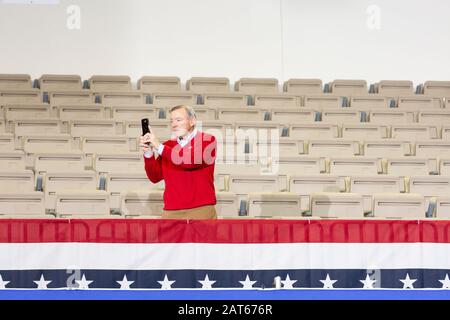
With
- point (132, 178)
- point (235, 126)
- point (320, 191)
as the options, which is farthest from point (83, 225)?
point (235, 126)

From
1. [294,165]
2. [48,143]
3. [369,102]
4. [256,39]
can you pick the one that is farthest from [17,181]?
[256,39]

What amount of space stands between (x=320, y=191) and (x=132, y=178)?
1181 mm

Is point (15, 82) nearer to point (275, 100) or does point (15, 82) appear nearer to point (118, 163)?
point (118, 163)

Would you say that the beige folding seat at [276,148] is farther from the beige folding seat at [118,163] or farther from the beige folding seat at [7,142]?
the beige folding seat at [7,142]

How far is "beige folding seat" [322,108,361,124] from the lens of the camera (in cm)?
624

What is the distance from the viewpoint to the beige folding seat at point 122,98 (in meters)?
6.47

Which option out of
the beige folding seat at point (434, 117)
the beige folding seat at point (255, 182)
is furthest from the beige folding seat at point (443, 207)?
the beige folding seat at point (434, 117)

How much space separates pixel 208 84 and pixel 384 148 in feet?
5.60

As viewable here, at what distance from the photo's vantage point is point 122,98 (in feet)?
21.2

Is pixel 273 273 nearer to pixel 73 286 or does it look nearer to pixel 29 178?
pixel 73 286

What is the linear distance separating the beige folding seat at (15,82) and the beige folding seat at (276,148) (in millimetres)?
2101

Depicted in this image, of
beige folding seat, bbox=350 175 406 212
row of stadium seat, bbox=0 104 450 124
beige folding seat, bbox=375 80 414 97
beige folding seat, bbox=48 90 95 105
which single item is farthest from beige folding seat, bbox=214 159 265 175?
beige folding seat, bbox=375 80 414 97

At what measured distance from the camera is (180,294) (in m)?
3.36
